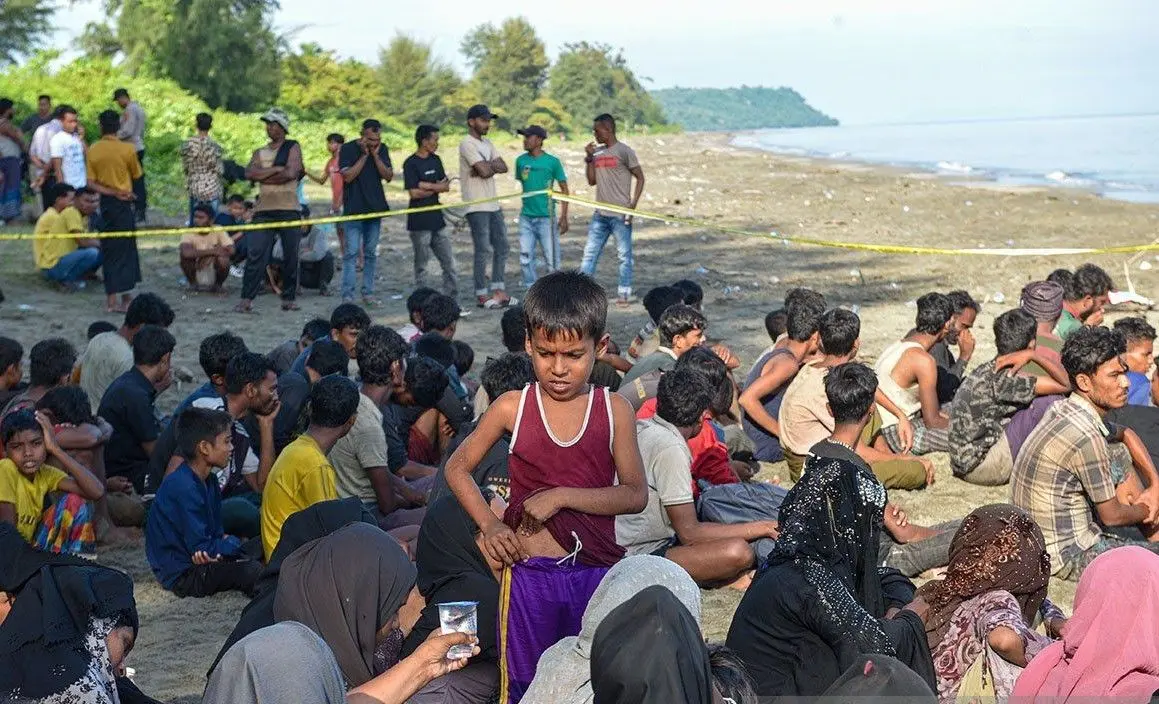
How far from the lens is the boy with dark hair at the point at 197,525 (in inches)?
242

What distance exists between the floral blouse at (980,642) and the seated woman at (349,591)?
1712 mm

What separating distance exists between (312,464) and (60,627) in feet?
7.18

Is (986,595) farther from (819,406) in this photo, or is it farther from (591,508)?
(819,406)

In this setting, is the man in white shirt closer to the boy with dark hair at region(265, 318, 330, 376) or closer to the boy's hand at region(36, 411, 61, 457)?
the boy with dark hair at region(265, 318, 330, 376)

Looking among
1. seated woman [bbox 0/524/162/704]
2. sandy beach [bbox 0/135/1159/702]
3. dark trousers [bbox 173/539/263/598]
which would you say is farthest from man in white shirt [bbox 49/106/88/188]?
seated woman [bbox 0/524/162/704]

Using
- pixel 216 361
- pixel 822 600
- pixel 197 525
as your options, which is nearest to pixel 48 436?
pixel 197 525

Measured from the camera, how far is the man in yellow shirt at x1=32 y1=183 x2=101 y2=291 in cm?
1324

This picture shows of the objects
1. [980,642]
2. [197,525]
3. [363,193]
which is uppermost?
[363,193]

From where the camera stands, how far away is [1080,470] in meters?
6.33

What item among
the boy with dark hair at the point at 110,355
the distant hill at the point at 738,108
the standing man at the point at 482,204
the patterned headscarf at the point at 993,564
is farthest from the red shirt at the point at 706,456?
the distant hill at the point at 738,108

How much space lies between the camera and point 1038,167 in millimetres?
38969

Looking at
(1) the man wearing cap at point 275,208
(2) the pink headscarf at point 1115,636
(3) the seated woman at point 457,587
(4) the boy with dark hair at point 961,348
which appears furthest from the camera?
(1) the man wearing cap at point 275,208

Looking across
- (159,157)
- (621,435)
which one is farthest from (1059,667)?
(159,157)

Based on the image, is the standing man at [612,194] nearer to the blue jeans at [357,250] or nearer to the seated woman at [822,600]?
the blue jeans at [357,250]
